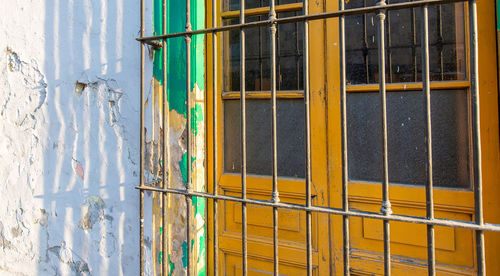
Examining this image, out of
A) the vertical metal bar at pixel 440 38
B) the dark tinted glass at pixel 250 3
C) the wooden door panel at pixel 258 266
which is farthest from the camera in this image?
the dark tinted glass at pixel 250 3

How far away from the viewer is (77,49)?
1651mm

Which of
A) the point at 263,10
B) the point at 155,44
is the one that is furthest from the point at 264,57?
the point at 155,44

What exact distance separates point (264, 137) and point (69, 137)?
1143mm

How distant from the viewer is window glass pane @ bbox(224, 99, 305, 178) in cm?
148

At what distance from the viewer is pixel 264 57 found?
1.55 meters

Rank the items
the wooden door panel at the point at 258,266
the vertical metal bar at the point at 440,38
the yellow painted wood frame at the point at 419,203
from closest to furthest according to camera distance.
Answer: the yellow painted wood frame at the point at 419,203 → the vertical metal bar at the point at 440,38 → the wooden door panel at the point at 258,266

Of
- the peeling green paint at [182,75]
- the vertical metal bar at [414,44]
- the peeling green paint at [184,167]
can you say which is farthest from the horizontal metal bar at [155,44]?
the vertical metal bar at [414,44]

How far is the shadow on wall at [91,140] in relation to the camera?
5.07 feet

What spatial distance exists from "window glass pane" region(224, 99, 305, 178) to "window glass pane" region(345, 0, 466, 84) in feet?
1.16

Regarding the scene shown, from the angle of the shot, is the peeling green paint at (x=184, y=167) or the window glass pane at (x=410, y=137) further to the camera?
the peeling green paint at (x=184, y=167)

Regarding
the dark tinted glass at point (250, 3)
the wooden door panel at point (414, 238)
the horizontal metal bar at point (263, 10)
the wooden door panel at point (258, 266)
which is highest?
the dark tinted glass at point (250, 3)

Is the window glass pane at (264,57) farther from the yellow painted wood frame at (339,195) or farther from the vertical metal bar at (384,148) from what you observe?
the vertical metal bar at (384,148)

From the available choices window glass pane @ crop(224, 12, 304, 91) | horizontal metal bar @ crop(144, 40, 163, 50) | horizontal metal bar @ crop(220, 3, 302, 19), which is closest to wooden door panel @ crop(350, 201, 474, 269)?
window glass pane @ crop(224, 12, 304, 91)

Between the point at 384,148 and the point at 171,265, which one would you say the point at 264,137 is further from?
the point at 171,265
